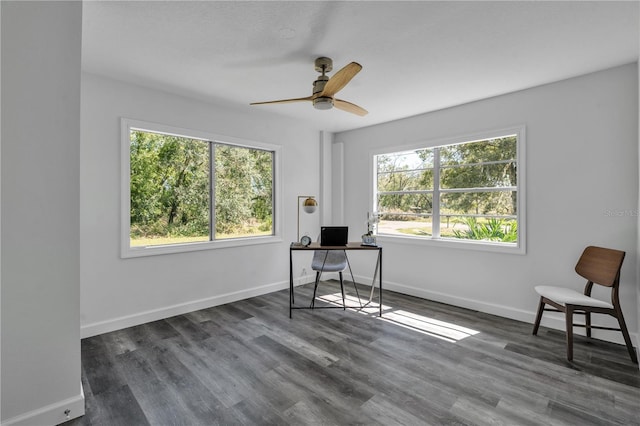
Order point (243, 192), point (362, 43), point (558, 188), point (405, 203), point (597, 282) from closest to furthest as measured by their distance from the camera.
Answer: point (362, 43), point (597, 282), point (558, 188), point (243, 192), point (405, 203)

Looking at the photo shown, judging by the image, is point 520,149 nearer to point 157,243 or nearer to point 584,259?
point 584,259

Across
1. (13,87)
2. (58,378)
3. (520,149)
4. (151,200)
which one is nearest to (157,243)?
(151,200)

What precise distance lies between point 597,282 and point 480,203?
1.43 m

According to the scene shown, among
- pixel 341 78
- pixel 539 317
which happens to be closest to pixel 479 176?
pixel 539 317

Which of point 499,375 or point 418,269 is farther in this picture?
point 418,269

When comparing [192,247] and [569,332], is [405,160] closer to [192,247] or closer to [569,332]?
[569,332]

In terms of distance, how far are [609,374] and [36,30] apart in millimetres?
4407

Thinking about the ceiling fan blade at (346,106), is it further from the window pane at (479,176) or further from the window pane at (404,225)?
the window pane at (404,225)

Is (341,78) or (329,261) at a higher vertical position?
(341,78)

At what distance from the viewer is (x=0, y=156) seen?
5.37ft

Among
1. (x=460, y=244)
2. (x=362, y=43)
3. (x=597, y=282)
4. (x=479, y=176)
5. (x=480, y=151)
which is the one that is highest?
(x=362, y=43)

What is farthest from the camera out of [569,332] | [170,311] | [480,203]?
[480,203]

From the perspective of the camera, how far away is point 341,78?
7.75 feet

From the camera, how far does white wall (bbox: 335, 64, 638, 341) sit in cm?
289
